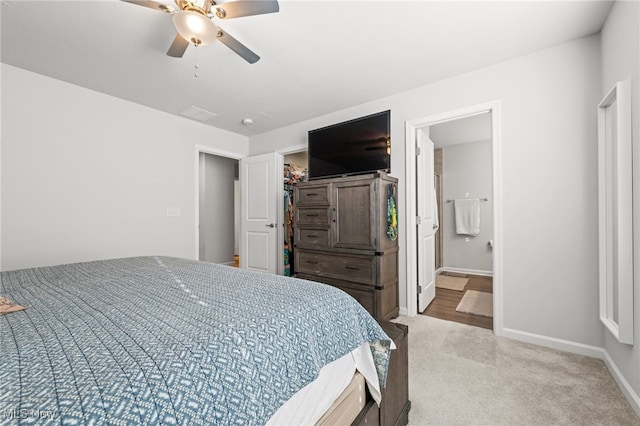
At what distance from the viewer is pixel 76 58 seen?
2.27 metres

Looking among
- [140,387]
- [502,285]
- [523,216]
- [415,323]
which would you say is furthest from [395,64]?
[140,387]

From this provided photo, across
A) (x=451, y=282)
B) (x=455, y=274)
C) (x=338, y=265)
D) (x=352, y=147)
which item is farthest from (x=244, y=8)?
(x=455, y=274)

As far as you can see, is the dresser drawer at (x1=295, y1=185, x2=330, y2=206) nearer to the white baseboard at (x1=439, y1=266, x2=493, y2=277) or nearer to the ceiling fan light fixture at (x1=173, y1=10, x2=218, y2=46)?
the ceiling fan light fixture at (x1=173, y1=10, x2=218, y2=46)

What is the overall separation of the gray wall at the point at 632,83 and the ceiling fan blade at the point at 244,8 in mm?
1992

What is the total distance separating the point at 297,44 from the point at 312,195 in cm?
148

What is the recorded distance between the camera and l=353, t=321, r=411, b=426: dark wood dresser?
3.69ft

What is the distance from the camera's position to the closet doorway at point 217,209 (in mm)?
5555

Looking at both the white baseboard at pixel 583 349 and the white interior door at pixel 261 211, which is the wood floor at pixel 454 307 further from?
the white interior door at pixel 261 211

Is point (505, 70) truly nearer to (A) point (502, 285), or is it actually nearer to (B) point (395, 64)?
(B) point (395, 64)

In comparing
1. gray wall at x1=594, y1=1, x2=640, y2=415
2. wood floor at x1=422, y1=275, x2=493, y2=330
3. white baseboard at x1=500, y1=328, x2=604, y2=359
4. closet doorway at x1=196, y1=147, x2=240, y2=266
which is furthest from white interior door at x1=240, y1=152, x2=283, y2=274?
gray wall at x1=594, y1=1, x2=640, y2=415

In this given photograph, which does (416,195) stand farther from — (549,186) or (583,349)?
(583,349)

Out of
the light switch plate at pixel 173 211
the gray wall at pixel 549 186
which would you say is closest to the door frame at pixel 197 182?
the light switch plate at pixel 173 211

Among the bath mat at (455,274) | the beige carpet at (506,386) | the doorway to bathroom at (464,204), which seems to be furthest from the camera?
the bath mat at (455,274)

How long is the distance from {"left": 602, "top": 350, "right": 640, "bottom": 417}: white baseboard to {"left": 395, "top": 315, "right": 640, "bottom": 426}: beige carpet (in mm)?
28
